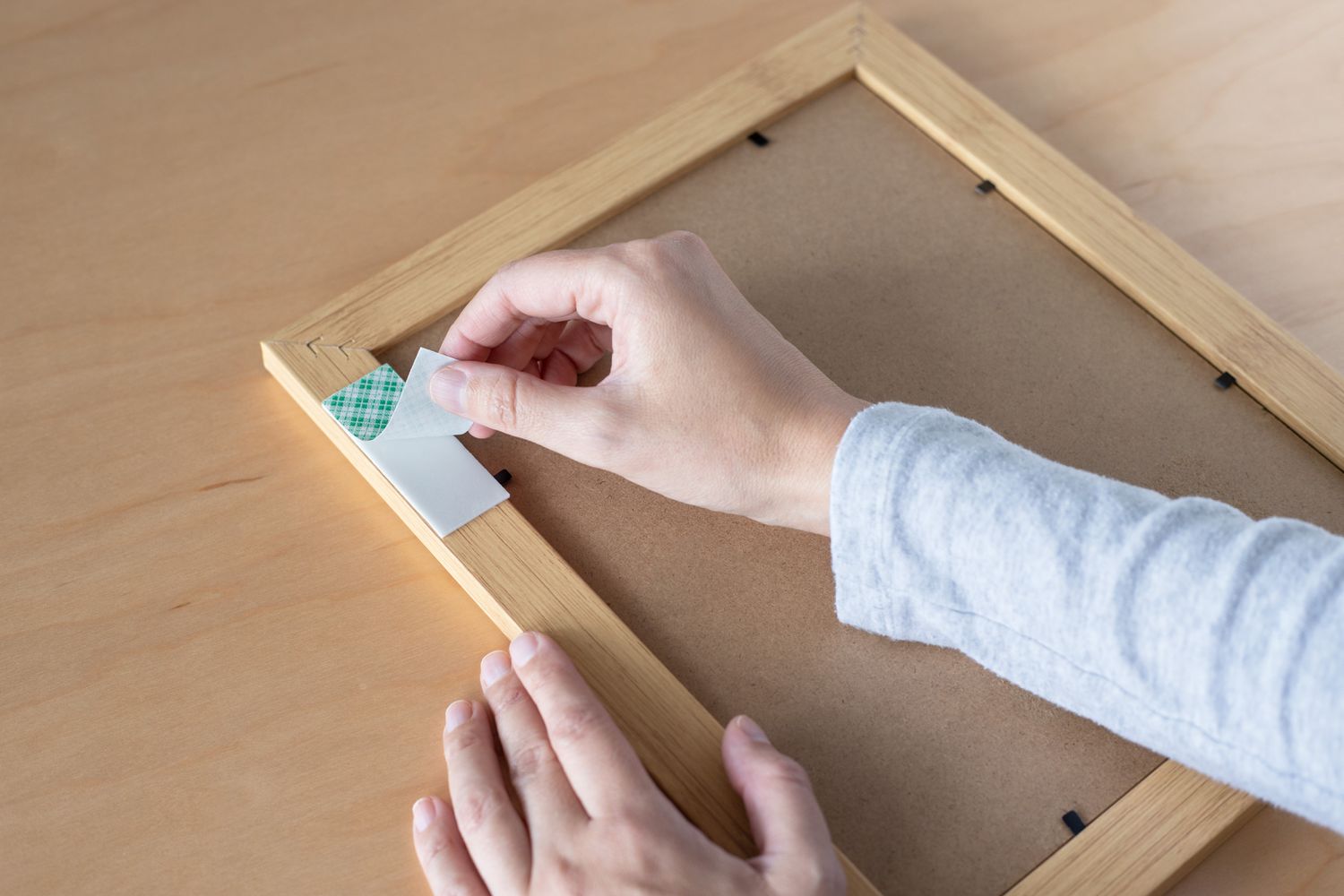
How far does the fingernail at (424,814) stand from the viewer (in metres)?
0.61

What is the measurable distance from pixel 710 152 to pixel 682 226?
0.22 feet

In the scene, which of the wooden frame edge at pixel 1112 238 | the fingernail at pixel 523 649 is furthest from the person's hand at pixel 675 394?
the wooden frame edge at pixel 1112 238

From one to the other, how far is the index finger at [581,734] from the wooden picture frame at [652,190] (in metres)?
0.02

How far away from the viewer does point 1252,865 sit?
0.63 m

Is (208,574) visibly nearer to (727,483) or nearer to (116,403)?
(116,403)

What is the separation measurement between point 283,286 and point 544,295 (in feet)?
Result: 0.78

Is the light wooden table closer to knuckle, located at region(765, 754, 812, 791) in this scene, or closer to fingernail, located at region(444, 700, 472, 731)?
fingernail, located at region(444, 700, 472, 731)

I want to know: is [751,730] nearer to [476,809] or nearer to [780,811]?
[780,811]

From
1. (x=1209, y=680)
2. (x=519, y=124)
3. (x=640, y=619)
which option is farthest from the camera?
(x=519, y=124)

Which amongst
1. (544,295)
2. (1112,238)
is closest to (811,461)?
(544,295)

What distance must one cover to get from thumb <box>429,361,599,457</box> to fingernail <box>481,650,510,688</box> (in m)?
0.12

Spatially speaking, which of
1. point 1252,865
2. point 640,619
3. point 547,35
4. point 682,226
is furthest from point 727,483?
point 547,35

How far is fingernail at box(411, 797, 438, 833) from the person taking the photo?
0.61 meters

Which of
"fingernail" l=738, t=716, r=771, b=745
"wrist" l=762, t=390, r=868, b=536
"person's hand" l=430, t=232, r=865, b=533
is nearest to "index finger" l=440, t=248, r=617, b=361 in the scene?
"person's hand" l=430, t=232, r=865, b=533
